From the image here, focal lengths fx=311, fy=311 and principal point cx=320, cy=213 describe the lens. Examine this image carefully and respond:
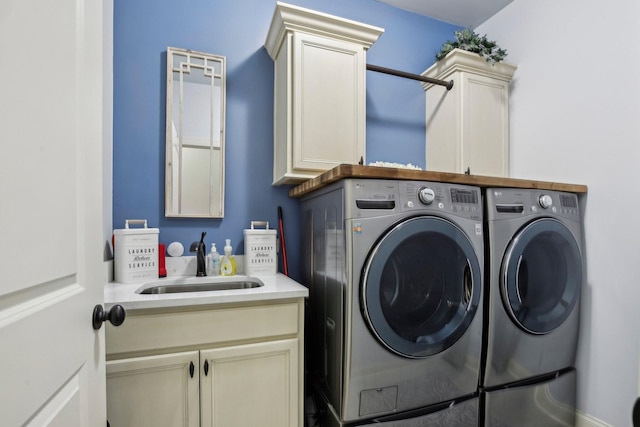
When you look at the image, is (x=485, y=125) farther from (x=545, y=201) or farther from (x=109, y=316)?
(x=109, y=316)

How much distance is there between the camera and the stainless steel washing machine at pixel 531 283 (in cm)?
152

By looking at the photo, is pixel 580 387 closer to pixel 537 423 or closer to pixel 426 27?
pixel 537 423

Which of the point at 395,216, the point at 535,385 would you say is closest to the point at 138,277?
the point at 395,216

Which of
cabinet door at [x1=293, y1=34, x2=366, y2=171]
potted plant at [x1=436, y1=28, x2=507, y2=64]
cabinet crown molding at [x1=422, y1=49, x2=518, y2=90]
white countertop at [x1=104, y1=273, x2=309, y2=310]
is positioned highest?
potted plant at [x1=436, y1=28, x2=507, y2=64]

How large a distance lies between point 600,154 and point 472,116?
75 cm

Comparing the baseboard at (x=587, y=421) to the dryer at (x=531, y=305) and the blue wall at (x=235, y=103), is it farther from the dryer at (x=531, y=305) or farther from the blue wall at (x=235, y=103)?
the blue wall at (x=235, y=103)

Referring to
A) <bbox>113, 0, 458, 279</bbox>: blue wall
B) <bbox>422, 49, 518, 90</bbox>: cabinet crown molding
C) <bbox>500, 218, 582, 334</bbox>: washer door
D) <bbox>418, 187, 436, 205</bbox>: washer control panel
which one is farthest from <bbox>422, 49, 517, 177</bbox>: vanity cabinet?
<bbox>418, 187, 436, 205</bbox>: washer control panel

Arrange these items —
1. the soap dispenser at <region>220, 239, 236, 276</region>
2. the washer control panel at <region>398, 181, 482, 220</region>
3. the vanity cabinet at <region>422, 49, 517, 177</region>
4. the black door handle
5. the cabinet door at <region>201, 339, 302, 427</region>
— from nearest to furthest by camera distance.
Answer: the black door handle, the cabinet door at <region>201, 339, 302, 427</region>, the washer control panel at <region>398, 181, 482, 220</region>, the soap dispenser at <region>220, 239, 236, 276</region>, the vanity cabinet at <region>422, 49, 517, 177</region>

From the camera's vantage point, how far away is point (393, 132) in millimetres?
2336

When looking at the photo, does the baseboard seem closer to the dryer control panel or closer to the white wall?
the white wall

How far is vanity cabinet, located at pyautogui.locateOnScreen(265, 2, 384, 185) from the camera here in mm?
1711

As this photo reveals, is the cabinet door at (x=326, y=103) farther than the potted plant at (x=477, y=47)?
No

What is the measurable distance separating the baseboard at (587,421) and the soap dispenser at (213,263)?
2.21 metres

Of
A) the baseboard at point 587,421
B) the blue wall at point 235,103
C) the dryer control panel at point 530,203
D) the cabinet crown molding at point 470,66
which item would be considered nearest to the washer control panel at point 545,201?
the dryer control panel at point 530,203
